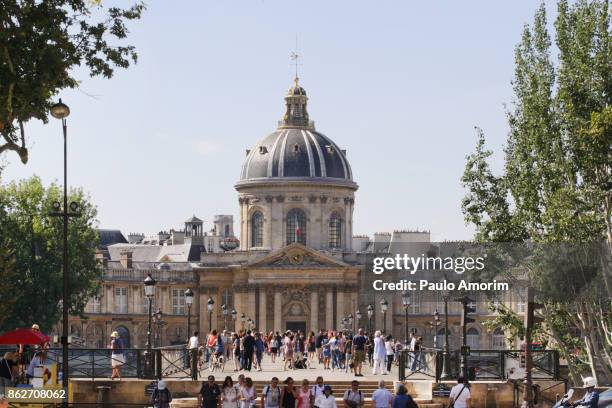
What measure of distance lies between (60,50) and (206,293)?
316 ft

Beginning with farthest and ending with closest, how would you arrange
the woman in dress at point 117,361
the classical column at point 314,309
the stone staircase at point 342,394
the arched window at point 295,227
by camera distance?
the arched window at point 295,227 < the classical column at point 314,309 < the woman in dress at point 117,361 < the stone staircase at point 342,394

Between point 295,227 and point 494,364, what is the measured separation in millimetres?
84338

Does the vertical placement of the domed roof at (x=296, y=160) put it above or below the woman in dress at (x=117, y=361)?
above

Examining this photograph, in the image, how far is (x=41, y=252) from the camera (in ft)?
310

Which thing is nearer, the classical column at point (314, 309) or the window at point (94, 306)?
the classical column at point (314, 309)

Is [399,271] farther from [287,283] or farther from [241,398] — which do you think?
[241,398]

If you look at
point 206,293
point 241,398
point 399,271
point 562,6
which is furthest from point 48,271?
point 241,398

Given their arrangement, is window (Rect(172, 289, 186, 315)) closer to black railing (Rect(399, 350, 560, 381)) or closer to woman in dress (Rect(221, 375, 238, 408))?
black railing (Rect(399, 350, 560, 381))

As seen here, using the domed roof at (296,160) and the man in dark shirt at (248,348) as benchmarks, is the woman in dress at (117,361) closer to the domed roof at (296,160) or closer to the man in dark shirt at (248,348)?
the man in dark shirt at (248,348)

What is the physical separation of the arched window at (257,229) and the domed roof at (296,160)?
268cm

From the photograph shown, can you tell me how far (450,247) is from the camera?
116 m

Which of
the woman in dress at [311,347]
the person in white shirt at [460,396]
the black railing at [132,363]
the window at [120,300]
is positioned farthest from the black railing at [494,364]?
the window at [120,300]

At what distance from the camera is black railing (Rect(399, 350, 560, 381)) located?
46659mm

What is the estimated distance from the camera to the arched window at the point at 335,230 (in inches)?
5207
